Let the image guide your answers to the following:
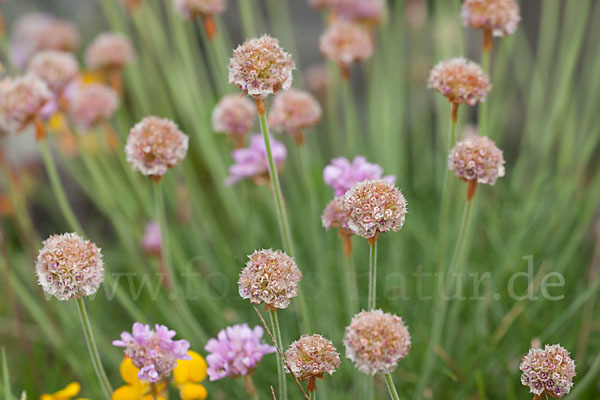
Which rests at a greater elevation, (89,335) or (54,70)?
(54,70)

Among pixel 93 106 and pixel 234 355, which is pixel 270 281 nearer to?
pixel 234 355

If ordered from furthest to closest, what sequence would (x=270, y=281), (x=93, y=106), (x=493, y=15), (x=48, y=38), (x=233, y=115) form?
(x=48, y=38), (x=93, y=106), (x=233, y=115), (x=493, y=15), (x=270, y=281)

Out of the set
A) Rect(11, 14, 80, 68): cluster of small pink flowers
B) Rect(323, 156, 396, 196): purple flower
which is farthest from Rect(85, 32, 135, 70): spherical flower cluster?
Rect(323, 156, 396, 196): purple flower

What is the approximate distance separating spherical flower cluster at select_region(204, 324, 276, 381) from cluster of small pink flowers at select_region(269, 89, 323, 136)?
394mm

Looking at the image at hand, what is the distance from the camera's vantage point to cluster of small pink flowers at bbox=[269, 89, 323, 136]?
110 cm

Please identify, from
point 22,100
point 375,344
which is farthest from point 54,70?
point 375,344

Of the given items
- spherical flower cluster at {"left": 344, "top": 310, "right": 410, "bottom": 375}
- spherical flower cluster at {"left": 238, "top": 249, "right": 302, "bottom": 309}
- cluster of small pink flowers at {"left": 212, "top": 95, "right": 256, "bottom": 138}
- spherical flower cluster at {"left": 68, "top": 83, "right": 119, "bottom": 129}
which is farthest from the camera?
spherical flower cluster at {"left": 68, "top": 83, "right": 119, "bottom": 129}

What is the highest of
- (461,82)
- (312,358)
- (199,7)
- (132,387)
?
(199,7)

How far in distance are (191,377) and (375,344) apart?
0.40m

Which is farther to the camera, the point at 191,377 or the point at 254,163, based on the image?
the point at 254,163

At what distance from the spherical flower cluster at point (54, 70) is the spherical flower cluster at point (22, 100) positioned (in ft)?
0.64

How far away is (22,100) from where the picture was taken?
104 centimetres

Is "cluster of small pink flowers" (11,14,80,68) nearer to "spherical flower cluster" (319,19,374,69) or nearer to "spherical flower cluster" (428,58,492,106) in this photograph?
"spherical flower cluster" (319,19,374,69)

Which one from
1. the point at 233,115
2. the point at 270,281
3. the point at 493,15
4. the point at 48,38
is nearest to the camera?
the point at 270,281
